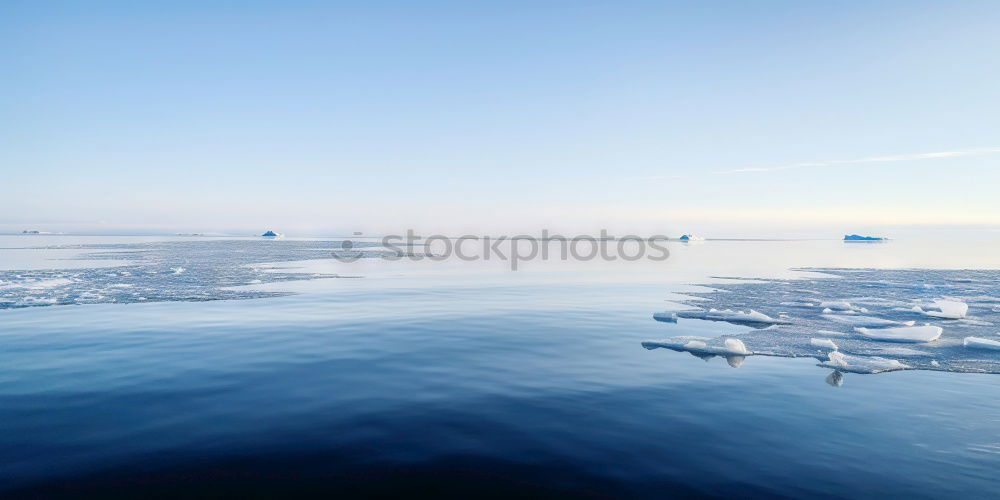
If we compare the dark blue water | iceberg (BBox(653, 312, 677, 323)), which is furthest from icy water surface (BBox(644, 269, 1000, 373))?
the dark blue water

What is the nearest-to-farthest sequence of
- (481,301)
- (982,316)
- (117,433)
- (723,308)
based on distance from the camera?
(117,433), (982,316), (723,308), (481,301)

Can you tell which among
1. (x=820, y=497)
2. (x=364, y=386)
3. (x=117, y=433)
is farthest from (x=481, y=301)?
(x=820, y=497)

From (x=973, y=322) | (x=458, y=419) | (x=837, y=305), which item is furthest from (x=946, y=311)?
(x=458, y=419)

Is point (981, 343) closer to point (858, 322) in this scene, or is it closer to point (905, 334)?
point (905, 334)

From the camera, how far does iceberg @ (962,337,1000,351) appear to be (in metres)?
11.1

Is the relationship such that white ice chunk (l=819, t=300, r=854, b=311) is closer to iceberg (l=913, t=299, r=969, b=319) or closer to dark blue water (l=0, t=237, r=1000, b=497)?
iceberg (l=913, t=299, r=969, b=319)

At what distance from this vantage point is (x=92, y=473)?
5168 mm

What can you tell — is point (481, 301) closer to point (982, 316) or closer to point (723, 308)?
point (723, 308)

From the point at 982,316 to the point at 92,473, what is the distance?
70.6 ft

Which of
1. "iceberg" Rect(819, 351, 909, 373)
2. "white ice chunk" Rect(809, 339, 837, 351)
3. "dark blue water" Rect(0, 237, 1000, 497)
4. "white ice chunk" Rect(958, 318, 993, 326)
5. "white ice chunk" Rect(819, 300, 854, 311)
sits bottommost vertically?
"dark blue water" Rect(0, 237, 1000, 497)

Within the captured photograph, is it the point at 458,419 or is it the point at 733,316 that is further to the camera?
the point at 733,316

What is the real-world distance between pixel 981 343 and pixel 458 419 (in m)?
12.0

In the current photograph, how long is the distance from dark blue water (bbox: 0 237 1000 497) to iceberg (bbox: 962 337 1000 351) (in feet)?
10.6

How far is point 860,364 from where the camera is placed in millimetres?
9672
